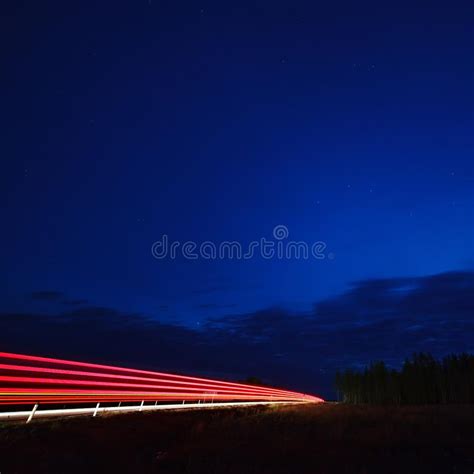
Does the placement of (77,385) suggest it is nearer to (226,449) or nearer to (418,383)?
(226,449)

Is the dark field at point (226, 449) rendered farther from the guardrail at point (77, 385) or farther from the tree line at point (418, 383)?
the tree line at point (418, 383)

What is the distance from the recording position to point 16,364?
12.9 meters

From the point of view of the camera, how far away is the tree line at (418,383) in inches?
3094

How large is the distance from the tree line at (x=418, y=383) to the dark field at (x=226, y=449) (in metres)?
75.9

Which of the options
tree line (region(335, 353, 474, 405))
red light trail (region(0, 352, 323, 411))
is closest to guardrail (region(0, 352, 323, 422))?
red light trail (region(0, 352, 323, 411))

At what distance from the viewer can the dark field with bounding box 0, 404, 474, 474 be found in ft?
24.7

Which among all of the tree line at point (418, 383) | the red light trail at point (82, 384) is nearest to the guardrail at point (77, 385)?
the red light trail at point (82, 384)

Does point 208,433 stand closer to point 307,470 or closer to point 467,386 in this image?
point 307,470

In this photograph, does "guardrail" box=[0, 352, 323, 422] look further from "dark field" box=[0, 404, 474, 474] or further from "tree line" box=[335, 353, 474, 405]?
"tree line" box=[335, 353, 474, 405]

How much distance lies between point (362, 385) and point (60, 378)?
301ft

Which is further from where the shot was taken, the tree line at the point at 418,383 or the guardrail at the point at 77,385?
the tree line at the point at 418,383

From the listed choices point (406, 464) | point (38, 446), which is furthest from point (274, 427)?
point (38, 446)

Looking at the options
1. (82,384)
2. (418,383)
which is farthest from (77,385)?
(418,383)

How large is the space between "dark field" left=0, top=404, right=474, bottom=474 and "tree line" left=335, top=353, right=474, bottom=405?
75.9m
